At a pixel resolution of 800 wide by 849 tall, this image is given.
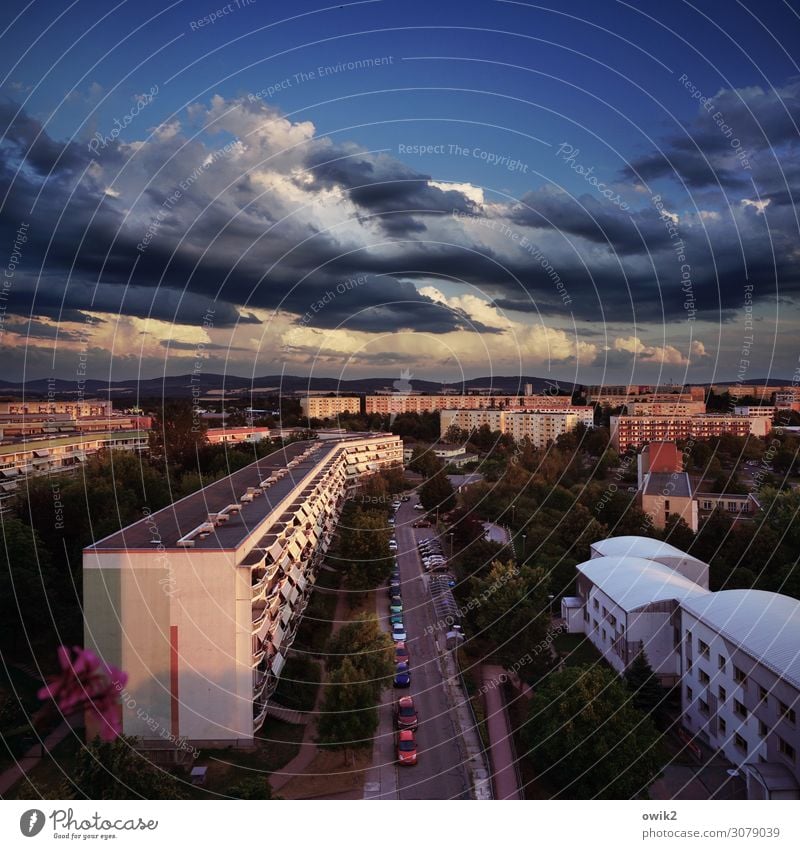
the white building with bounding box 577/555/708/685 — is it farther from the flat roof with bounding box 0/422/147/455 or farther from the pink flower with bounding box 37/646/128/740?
the flat roof with bounding box 0/422/147/455

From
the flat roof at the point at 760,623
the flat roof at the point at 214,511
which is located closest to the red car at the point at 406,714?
the flat roof at the point at 214,511

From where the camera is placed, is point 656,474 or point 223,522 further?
point 656,474

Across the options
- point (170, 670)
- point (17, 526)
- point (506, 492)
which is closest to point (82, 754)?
point (170, 670)

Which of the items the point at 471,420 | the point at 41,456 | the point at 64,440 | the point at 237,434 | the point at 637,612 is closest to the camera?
the point at 637,612

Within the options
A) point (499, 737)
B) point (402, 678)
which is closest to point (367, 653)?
point (402, 678)

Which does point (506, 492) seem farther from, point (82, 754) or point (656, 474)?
point (82, 754)

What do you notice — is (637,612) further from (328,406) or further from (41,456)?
(328,406)

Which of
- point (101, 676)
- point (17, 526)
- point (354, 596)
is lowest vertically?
point (354, 596)

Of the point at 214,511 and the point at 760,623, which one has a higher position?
the point at 214,511
